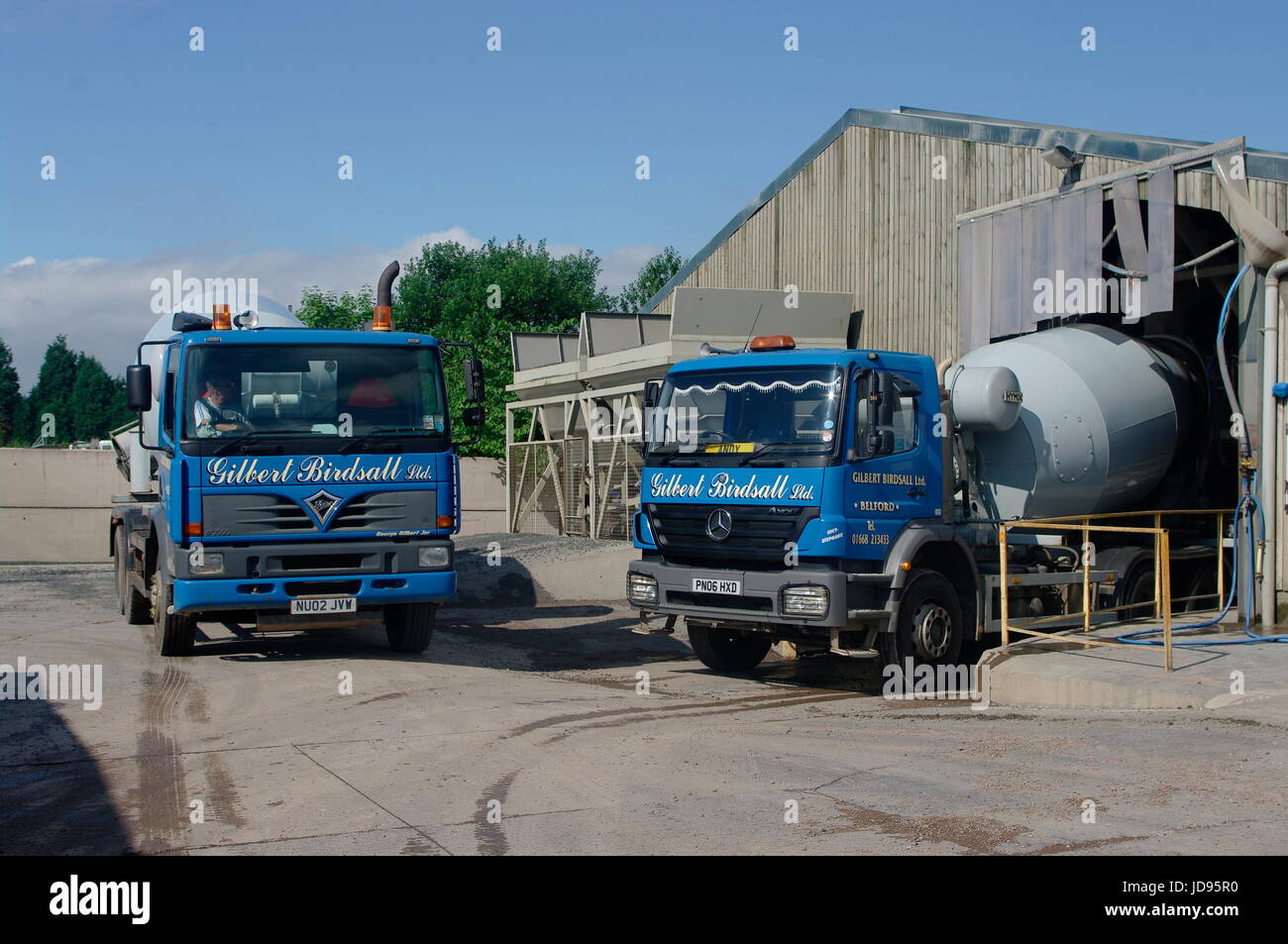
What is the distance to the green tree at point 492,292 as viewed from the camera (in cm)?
5038

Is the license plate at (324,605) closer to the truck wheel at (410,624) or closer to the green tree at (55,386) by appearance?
the truck wheel at (410,624)

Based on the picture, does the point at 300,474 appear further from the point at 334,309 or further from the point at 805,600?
the point at 334,309

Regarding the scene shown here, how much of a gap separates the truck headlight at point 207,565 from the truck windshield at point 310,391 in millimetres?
1003

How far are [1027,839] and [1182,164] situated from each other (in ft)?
32.9

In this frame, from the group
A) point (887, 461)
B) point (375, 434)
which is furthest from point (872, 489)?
point (375, 434)

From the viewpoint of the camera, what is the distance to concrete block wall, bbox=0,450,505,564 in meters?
28.8

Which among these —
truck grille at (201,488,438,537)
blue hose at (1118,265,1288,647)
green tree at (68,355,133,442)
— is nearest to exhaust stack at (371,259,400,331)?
truck grille at (201,488,438,537)

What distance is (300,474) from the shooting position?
10.5m

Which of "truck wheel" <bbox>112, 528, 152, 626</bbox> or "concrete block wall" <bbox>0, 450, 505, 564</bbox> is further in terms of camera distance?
"concrete block wall" <bbox>0, 450, 505, 564</bbox>

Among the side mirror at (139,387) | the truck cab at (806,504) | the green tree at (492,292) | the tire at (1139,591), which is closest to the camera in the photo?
the truck cab at (806,504)

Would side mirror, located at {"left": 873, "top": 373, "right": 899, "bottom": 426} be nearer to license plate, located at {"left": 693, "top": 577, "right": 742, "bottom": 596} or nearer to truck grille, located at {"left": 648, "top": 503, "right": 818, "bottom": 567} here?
truck grille, located at {"left": 648, "top": 503, "right": 818, "bottom": 567}

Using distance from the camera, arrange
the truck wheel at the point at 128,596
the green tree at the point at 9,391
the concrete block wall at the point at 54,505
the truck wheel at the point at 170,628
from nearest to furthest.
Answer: the truck wheel at the point at 170,628
the truck wheel at the point at 128,596
the concrete block wall at the point at 54,505
the green tree at the point at 9,391

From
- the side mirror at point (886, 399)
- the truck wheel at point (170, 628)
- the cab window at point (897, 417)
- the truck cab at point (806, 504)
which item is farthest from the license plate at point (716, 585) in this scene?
the truck wheel at point (170, 628)

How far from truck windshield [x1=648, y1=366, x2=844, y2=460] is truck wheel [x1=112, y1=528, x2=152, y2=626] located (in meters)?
7.22
